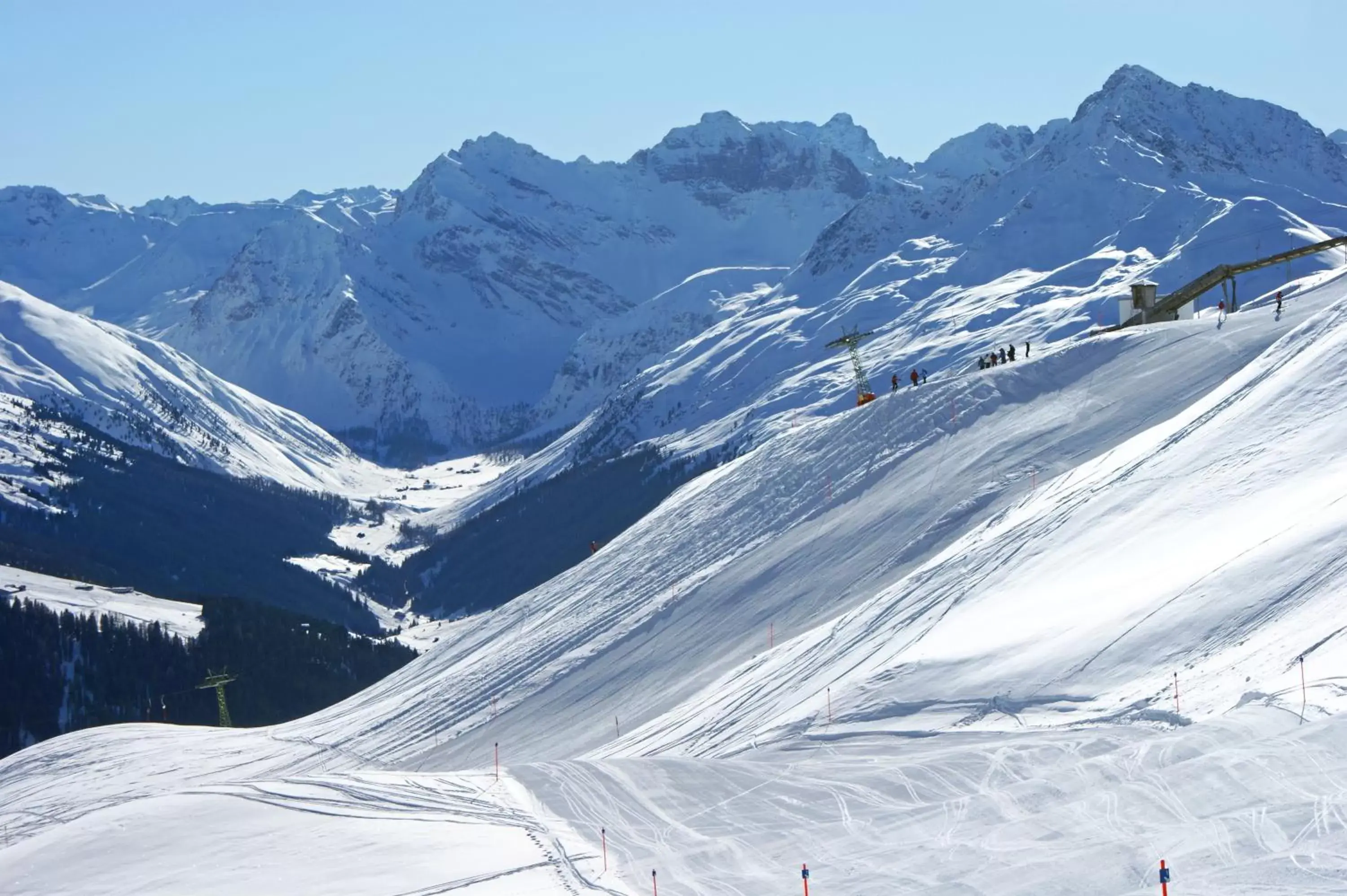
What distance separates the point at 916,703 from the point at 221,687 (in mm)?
88935

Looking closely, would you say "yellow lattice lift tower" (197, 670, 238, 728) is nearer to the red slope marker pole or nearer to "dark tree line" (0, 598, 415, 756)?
"dark tree line" (0, 598, 415, 756)

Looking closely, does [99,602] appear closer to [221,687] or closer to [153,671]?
[153,671]

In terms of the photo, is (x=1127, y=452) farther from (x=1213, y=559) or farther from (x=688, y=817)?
(x=688, y=817)

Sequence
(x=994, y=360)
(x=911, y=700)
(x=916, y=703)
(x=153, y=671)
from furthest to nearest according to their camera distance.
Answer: (x=153, y=671), (x=994, y=360), (x=911, y=700), (x=916, y=703)

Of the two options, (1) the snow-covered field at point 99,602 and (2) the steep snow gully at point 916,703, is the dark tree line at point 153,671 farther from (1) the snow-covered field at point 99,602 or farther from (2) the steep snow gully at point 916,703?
(2) the steep snow gully at point 916,703

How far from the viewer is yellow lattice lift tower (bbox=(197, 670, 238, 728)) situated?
110m

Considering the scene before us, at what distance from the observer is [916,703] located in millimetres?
41750

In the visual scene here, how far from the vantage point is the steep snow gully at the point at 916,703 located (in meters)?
30.9

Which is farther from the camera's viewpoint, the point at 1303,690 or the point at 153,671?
the point at 153,671

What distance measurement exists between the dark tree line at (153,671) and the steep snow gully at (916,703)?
174 feet

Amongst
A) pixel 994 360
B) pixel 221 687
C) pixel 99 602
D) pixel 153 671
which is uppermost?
pixel 994 360

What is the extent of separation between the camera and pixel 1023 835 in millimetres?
30297

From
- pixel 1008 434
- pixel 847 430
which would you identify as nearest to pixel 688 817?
pixel 1008 434

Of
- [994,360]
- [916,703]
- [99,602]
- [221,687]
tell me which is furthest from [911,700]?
[99,602]
